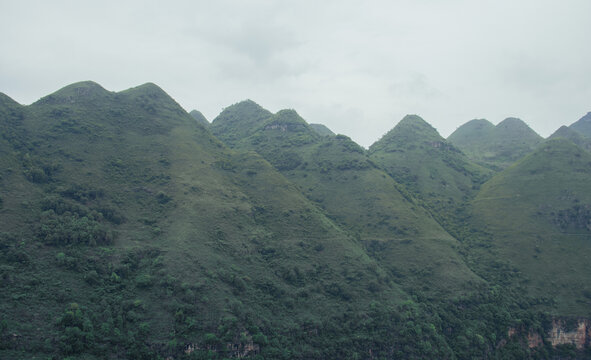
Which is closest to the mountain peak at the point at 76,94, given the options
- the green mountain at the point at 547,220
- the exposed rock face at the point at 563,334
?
the green mountain at the point at 547,220

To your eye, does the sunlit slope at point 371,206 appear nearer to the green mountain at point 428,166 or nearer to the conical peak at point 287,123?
the conical peak at point 287,123

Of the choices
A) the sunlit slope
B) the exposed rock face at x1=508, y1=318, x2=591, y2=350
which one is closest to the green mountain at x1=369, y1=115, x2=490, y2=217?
the sunlit slope

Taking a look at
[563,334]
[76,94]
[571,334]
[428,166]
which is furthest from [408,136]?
[76,94]

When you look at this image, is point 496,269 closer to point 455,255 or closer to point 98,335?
point 455,255

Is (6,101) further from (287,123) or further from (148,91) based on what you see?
(287,123)

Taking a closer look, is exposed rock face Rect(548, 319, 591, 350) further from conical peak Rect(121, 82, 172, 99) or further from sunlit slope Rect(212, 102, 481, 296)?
conical peak Rect(121, 82, 172, 99)

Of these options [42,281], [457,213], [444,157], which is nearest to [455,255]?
[457,213]
